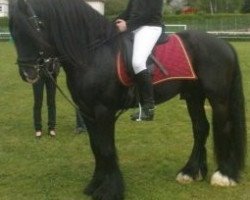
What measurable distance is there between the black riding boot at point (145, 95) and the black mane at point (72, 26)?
0.59 meters

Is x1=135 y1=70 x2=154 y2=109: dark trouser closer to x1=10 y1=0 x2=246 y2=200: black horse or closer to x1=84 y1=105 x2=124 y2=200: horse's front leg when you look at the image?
x1=10 y1=0 x2=246 y2=200: black horse

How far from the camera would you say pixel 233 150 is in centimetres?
658

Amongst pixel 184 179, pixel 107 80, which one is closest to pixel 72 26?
pixel 107 80

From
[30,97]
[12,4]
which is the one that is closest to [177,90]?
[12,4]

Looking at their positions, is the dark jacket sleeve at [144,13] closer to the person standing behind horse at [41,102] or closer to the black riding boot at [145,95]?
the black riding boot at [145,95]

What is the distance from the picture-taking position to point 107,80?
222 inches

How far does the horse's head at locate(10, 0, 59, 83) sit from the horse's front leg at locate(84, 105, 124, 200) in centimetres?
82

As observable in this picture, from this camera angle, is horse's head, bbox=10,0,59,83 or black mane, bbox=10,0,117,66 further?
black mane, bbox=10,0,117,66

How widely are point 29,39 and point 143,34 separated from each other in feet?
4.26

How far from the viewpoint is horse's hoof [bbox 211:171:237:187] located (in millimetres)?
6480

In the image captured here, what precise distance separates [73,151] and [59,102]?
4621 mm

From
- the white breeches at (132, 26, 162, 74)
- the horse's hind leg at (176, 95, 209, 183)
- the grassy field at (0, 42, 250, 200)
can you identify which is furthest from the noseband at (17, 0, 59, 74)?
the horse's hind leg at (176, 95, 209, 183)

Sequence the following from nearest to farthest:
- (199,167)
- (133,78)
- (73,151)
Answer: (133,78), (199,167), (73,151)

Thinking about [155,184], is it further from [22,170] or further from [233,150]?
[22,170]
